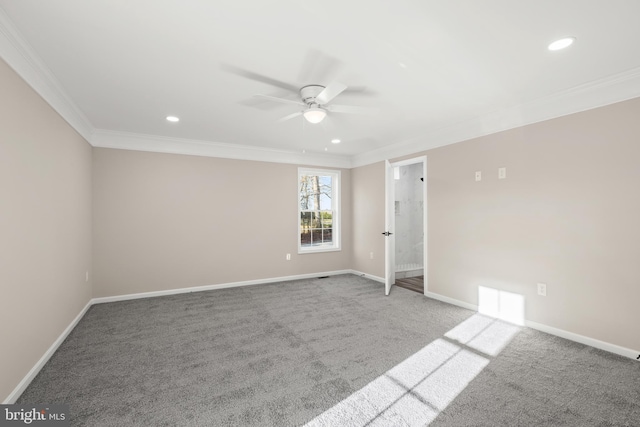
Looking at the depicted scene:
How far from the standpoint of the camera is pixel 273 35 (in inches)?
79.3

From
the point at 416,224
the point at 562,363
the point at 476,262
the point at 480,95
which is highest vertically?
the point at 480,95

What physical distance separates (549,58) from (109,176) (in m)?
5.36

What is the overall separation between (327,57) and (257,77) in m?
0.71

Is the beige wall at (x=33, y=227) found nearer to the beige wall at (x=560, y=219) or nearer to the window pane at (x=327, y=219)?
the window pane at (x=327, y=219)

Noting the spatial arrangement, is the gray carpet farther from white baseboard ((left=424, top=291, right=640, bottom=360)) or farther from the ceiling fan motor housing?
the ceiling fan motor housing

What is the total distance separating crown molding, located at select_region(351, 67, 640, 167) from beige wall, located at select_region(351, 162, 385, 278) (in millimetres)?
1064

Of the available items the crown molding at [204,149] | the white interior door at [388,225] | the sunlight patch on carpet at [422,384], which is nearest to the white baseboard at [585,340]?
the sunlight patch on carpet at [422,384]

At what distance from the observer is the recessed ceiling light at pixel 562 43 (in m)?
2.07

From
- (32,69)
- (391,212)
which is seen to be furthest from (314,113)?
(391,212)

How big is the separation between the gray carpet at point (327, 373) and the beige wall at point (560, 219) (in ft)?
1.38

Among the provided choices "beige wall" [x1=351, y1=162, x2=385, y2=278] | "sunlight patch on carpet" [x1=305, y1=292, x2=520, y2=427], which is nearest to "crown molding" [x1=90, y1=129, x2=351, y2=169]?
"beige wall" [x1=351, y1=162, x2=385, y2=278]

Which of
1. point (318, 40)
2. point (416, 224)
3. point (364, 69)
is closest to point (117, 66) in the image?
point (318, 40)

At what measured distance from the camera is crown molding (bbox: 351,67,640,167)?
104 inches

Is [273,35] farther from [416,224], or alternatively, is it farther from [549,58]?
[416,224]
